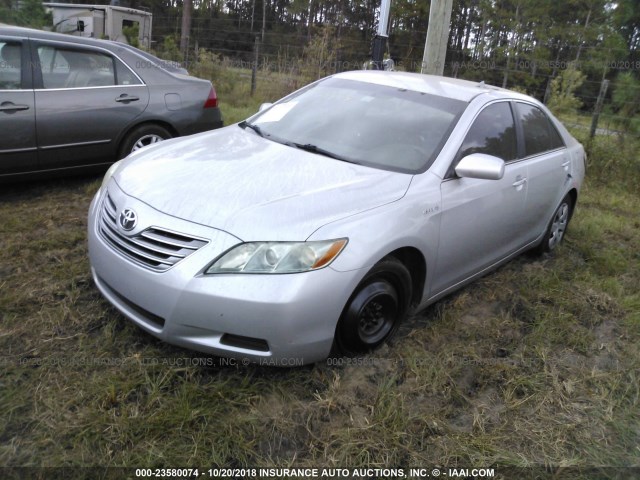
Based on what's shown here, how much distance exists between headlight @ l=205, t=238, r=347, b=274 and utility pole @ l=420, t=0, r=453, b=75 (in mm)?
5138

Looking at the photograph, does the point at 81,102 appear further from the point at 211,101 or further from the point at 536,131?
the point at 536,131

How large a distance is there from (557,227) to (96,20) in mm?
21783

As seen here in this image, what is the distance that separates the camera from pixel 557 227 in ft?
15.9

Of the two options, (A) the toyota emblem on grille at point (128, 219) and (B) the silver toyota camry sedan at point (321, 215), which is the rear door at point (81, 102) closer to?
(B) the silver toyota camry sedan at point (321, 215)

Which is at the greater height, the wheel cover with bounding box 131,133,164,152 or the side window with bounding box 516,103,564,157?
the side window with bounding box 516,103,564,157

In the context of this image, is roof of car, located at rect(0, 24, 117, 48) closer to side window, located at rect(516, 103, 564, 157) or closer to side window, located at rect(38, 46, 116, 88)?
side window, located at rect(38, 46, 116, 88)

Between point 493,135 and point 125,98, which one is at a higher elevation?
point 493,135

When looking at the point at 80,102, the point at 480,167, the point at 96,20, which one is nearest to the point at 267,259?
the point at 480,167

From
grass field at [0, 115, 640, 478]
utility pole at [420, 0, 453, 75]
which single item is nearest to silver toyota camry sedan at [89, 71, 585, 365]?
grass field at [0, 115, 640, 478]

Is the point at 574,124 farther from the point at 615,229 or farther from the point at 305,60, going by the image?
the point at 305,60

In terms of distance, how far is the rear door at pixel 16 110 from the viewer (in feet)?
14.5

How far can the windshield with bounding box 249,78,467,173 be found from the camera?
3289mm

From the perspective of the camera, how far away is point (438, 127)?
3.40 meters

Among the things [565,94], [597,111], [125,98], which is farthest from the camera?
[565,94]
